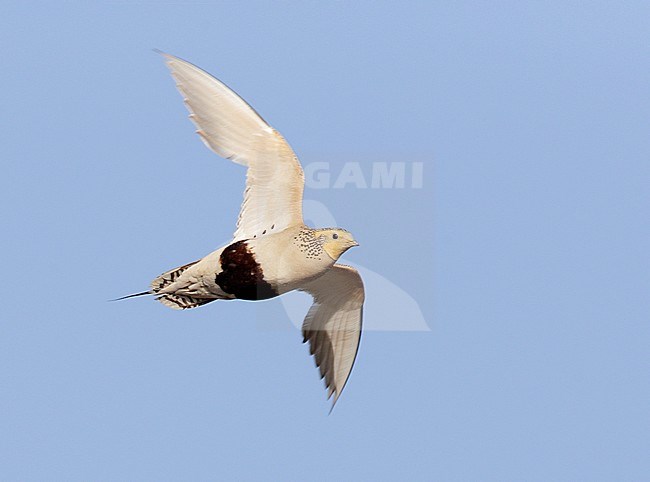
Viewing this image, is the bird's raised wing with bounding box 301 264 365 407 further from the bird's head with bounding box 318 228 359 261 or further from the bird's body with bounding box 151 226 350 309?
the bird's head with bounding box 318 228 359 261

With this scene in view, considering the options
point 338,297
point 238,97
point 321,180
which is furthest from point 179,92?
point 338,297

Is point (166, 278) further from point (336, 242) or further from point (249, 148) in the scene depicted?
point (336, 242)

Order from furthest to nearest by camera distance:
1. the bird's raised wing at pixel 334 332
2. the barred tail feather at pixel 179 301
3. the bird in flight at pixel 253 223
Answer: the bird's raised wing at pixel 334 332 → the barred tail feather at pixel 179 301 → the bird in flight at pixel 253 223

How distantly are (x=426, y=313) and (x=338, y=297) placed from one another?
993mm

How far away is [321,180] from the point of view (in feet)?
56.5

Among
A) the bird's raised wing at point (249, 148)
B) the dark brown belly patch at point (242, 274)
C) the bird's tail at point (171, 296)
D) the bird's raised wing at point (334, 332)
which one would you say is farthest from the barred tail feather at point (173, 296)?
the bird's raised wing at point (334, 332)

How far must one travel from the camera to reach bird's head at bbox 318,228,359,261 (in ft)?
53.5

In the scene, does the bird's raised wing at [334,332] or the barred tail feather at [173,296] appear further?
the bird's raised wing at [334,332]

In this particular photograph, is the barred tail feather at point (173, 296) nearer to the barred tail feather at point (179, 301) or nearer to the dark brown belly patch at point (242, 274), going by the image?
the barred tail feather at point (179, 301)

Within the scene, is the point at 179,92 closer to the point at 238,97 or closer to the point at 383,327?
the point at 238,97

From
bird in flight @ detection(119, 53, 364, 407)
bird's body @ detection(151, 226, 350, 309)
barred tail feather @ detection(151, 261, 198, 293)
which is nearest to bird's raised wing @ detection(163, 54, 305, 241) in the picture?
bird in flight @ detection(119, 53, 364, 407)

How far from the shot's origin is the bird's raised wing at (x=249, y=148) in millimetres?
16578

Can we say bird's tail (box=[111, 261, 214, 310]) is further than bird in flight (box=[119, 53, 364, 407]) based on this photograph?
Yes

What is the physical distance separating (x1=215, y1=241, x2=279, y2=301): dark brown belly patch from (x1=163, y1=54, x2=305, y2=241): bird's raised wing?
256 mm
